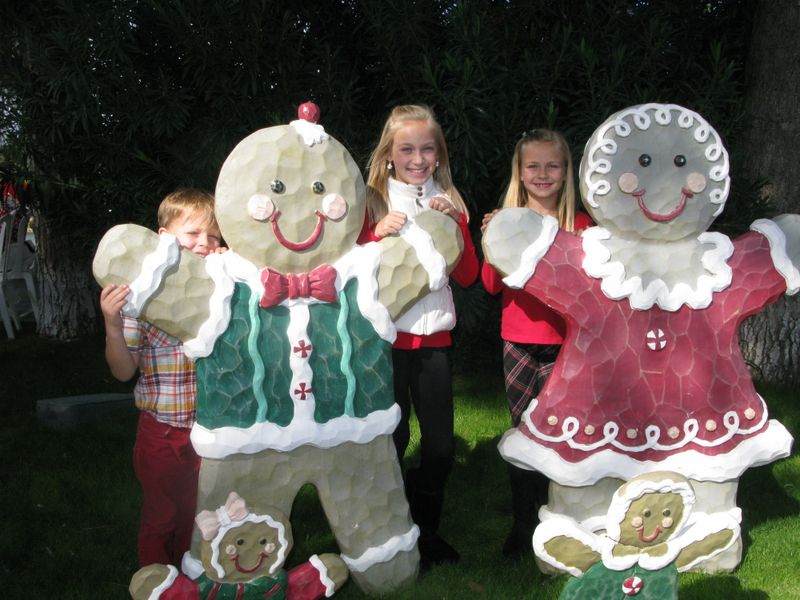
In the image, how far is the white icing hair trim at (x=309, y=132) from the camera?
2.26 metres

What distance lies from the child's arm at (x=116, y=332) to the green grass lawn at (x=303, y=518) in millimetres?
786

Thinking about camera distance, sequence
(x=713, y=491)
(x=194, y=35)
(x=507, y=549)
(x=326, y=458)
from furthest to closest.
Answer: (x=194, y=35) → (x=507, y=549) → (x=713, y=491) → (x=326, y=458)

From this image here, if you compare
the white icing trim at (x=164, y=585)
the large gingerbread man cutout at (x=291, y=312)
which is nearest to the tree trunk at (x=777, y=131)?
the large gingerbread man cutout at (x=291, y=312)

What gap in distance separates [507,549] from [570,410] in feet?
2.46

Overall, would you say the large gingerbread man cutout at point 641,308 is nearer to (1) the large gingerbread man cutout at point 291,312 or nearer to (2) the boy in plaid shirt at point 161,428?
(1) the large gingerbread man cutout at point 291,312

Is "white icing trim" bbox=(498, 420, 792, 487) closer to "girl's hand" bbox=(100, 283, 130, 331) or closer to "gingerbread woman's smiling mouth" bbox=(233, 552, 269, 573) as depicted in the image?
"gingerbread woman's smiling mouth" bbox=(233, 552, 269, 573)

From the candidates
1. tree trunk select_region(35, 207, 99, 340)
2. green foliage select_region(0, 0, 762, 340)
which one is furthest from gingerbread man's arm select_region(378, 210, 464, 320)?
tree trunk select_region(35, 207, 99, 340)

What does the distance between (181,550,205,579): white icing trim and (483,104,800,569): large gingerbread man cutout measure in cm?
95

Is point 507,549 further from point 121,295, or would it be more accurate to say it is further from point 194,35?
point 194,35

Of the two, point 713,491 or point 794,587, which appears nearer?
point 713,491

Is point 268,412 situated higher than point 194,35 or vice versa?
point 194,35

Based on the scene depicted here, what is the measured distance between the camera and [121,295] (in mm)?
2133

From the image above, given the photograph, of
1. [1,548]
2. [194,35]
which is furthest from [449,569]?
[194,35]

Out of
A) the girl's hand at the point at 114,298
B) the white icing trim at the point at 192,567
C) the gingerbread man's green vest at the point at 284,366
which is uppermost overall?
the girl's hand at the point at 114,298
